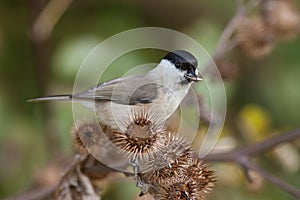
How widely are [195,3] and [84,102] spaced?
1869mm

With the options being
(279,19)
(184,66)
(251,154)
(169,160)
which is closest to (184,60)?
(184,66)

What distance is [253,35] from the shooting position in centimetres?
276

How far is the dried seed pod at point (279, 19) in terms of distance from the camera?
9.22 ft

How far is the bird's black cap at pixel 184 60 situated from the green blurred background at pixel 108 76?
0.78 metres

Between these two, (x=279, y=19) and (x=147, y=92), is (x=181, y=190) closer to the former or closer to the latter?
(x=147, y=92)

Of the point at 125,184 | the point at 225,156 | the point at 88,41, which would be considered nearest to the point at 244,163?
the point at 225,156

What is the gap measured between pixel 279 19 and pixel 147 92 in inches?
31.4

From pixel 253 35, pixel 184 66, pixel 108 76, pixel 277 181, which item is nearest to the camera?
pixel 277 181

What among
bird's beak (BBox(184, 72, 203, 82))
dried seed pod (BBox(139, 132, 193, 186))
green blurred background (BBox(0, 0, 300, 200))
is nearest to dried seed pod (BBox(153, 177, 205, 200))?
dried seed pod (BBox(139, 132, 193, 186))

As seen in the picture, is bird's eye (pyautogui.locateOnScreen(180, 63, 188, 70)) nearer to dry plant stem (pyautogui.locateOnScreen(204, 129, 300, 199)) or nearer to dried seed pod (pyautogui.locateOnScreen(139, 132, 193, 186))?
dry plant stem (pyautogui.locateOnScreen(204, 129, 300, 199))

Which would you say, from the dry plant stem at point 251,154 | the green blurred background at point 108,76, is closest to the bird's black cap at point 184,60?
the dry plant stem at point 251,154

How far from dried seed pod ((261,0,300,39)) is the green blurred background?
0.41 m

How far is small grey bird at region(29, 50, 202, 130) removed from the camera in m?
2.25

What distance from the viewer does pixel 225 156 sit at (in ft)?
7.67
